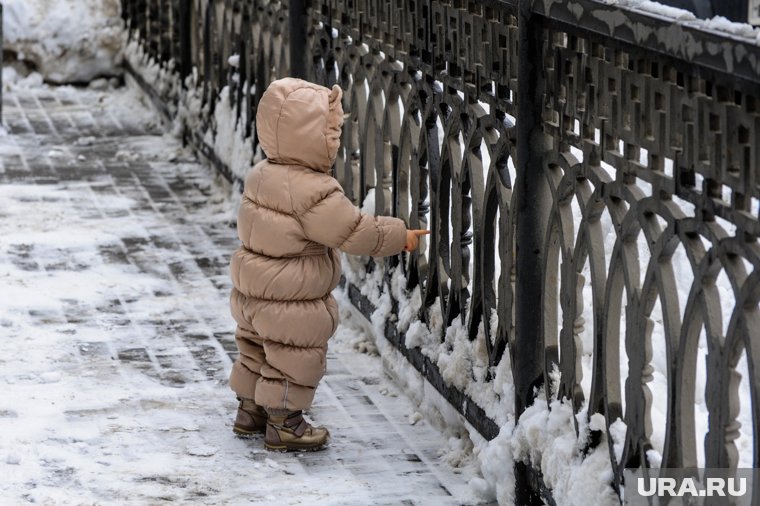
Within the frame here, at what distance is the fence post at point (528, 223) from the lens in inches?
160

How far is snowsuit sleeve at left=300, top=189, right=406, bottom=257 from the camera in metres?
4.57

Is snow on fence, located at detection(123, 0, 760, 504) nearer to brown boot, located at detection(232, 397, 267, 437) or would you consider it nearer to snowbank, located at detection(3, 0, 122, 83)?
brown boot, located at detection(232, 397, 267, 437)

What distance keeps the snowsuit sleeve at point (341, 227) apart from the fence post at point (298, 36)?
2203mm

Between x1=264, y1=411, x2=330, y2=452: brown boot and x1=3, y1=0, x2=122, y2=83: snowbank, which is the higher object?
x1=264, y1=411, x2=330, y2=452: brown boot

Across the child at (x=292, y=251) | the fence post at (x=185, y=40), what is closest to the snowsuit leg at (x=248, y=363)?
the child at (x=292, y=251)

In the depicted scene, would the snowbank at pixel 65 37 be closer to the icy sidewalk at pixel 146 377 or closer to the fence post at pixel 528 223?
the icy sidewalk at pixel 146 377

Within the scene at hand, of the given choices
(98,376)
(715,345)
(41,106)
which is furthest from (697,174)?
(41,106)

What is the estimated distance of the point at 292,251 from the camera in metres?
4.64

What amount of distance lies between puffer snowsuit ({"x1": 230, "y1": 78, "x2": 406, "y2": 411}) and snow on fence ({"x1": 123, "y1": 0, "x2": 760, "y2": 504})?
0.41 m

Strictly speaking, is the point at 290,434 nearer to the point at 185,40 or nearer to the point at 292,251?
the point at 292,251

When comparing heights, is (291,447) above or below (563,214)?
below

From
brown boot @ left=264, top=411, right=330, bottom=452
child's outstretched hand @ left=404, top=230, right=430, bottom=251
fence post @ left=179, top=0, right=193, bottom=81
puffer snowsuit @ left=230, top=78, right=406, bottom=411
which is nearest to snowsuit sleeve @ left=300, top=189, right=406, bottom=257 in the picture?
puffer snowsuit @ left=230, top=78, right=406, bottom=411

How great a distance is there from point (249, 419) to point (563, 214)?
1.47 meters

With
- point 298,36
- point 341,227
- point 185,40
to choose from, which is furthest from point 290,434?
point 185,40
